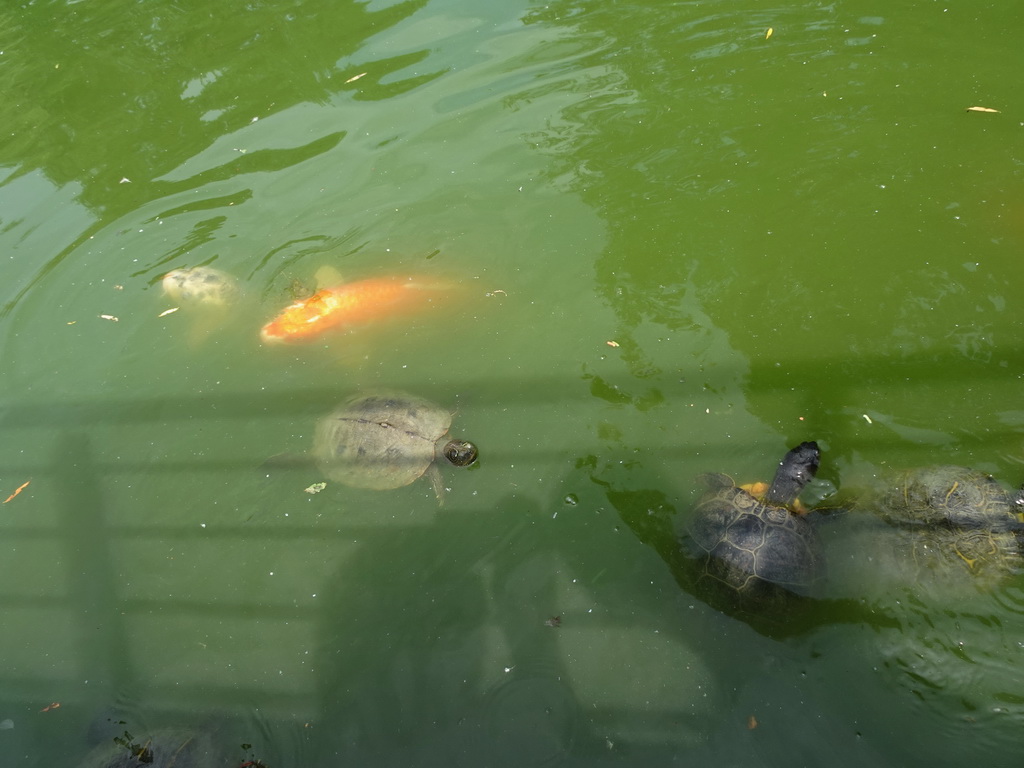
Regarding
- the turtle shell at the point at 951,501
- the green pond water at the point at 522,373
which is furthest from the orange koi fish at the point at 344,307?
the turtle shell at the point at 951,501

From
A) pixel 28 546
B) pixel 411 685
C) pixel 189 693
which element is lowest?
pixel 411 685

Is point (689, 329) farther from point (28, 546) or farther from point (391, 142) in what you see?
point (28, 546)

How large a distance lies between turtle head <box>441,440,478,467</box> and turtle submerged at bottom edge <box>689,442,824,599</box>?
4.09 ft

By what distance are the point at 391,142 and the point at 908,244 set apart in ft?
13.7

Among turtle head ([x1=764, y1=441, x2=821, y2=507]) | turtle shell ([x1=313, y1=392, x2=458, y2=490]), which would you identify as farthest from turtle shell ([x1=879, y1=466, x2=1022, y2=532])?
turtle shell ([x1=313, y1=392, x2=458, y2=490])

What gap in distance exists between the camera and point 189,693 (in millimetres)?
3287

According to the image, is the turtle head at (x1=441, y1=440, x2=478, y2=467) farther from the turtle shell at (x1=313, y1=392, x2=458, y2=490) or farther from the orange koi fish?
the orange koi fish

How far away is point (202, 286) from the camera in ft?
16.4

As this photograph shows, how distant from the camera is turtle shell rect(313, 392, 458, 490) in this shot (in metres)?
3.84

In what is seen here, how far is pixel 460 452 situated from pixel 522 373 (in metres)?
0.75

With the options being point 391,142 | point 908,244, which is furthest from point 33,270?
point 908,244

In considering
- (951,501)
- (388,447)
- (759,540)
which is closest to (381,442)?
(388,447)

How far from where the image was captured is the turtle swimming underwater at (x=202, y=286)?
16.3 feet

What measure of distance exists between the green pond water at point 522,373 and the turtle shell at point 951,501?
221 mm
